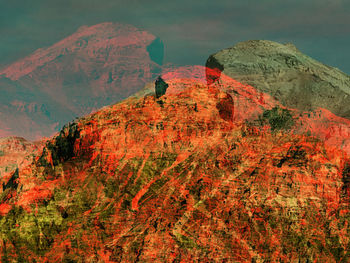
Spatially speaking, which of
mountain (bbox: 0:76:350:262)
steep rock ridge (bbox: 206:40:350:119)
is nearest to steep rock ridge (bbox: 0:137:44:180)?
mountain (bbox: 0:76:350:262)

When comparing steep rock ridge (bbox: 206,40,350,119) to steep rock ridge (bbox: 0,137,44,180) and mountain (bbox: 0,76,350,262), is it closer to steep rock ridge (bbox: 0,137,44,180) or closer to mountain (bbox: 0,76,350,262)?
mountain (bbox: 0,76,350,262)

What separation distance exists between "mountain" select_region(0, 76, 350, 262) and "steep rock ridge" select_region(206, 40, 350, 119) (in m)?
2.22

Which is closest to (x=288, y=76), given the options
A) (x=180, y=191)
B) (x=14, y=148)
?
(x=180, y=191)

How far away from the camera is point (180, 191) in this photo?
7.16 metres

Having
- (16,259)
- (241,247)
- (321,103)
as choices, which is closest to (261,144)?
(241,247)

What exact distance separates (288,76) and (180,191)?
7.28 metres

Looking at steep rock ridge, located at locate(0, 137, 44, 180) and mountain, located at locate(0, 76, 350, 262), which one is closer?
mountain, located at locate(0, 76, 350, 262)

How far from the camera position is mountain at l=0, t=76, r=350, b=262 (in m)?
6.33

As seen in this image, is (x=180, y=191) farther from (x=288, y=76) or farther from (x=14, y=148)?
(x=14, y=148)

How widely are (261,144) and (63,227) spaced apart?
569cm

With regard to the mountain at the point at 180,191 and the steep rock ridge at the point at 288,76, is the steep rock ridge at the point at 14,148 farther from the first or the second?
the steep rock ridge at the point at 288,76

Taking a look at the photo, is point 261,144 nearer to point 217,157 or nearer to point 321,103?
point 217,157

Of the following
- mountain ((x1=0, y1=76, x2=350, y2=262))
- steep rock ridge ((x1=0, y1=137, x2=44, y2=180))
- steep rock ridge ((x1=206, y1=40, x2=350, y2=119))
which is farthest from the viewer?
steep rock ridge ((x1=0, y1=137, x2=44, y2=180))

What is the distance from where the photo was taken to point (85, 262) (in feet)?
21.8
